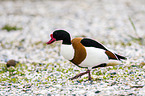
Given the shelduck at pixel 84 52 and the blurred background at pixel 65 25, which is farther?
the blurred background at pixel 65 25

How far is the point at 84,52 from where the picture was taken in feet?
19.7

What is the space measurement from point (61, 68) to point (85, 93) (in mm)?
2292

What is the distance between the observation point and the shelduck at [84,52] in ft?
19.7

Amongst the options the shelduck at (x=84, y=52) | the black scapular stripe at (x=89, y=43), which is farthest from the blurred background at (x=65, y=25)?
the black scapular stripe at (x=89, y=43)

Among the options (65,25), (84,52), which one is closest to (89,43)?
(84,52)

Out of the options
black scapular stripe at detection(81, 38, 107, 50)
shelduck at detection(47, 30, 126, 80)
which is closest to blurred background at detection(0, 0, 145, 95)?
shelduck at detection(47, 30, 126, 80)

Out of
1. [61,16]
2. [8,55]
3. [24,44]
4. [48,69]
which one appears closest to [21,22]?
[61,16]

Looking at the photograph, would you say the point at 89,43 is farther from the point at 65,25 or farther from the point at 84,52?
the point at 65,25

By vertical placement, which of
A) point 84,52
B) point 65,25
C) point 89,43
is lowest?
point 84,52

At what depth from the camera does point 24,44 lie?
11.2 m

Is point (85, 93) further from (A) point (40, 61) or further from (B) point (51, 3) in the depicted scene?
(B) point (51, 3)

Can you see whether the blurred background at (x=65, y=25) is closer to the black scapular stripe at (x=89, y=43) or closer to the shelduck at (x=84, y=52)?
the shelduck at (x=84, y=52)

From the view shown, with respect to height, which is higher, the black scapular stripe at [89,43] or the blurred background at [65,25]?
the blurred background at [65,25]

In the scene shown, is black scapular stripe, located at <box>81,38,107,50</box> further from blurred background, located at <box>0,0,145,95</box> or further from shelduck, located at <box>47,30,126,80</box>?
blurred background, located at <box>0,0,145,95</box>
